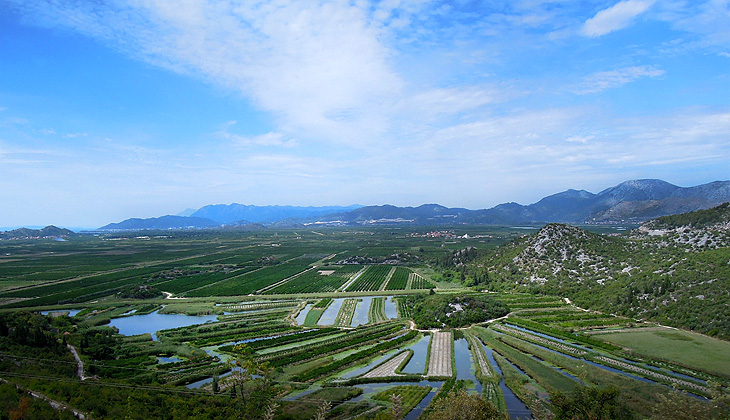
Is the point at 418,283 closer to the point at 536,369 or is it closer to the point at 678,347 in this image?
the point at 536,369

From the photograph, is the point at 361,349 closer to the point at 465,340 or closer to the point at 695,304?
the point at 465,340

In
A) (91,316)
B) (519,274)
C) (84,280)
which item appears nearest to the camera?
(91,316)

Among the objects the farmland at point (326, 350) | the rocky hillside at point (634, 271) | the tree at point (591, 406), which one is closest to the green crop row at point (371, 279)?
the farmland at point (326, 350)

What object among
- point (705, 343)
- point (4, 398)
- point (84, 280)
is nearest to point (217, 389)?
point (4, 398)

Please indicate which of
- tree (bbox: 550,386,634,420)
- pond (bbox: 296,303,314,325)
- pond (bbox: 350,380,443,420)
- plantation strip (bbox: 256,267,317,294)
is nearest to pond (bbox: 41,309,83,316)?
plantation strip (bbox: 256,267,317,294)

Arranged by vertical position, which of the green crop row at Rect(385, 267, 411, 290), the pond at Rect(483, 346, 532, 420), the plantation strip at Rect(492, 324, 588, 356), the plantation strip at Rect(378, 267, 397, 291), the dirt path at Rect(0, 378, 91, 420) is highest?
the dirt path at Rect(0, 378, 91, 420)

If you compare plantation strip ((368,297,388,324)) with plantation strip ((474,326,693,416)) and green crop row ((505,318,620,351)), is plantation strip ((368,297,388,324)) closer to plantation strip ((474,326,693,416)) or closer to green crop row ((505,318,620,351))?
plantation strip ((474,326,693,416))
